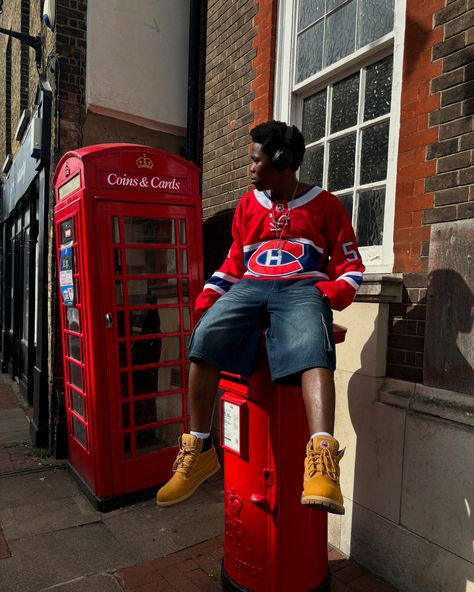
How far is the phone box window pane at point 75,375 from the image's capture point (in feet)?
13.4

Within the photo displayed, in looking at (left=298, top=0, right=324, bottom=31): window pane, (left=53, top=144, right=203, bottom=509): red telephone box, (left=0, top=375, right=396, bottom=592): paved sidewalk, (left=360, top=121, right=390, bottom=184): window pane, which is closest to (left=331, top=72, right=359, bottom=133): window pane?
(left=360, top=121, right=390, bottom=184): window pane

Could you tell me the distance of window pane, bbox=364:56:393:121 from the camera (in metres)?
3.19

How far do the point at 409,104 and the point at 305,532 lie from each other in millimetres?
2439

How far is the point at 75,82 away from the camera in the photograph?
15.9 feet

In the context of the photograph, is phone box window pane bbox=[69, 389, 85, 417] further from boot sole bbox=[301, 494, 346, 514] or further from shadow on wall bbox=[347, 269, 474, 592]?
boot sole bbox=[301, 494, 346, 514]

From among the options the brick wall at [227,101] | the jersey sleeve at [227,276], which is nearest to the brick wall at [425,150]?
the jersey sleeve at [227,276]

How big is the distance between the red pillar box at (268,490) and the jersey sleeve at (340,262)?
1.01 ft

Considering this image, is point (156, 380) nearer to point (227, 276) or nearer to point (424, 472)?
point (227, 276)

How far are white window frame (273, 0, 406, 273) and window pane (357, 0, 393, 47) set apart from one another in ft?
0.29

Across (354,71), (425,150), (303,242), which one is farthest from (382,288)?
(354,71)

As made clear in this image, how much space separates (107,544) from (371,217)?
2.81m

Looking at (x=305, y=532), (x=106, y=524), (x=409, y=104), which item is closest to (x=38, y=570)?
(x=106, y=524)

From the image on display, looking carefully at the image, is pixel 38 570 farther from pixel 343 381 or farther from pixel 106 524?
pixel 343 381

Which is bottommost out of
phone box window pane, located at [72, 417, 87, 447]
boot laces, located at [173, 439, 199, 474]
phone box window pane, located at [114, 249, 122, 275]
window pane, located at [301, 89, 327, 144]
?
phone box window pane, located at [72, 417, 87, 447]
